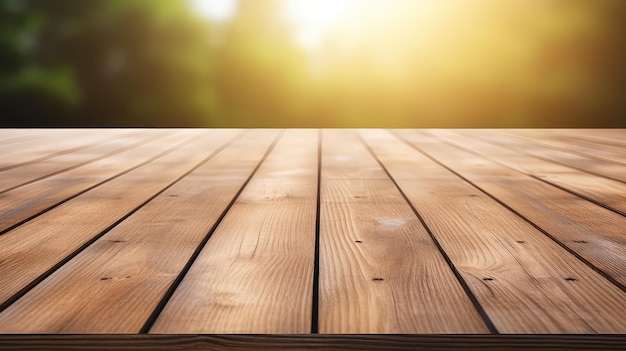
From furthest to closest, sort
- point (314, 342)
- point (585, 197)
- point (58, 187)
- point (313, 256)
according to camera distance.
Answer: point (58, 187) < point (585, 197) < point (313, 256) < point (314, 342)

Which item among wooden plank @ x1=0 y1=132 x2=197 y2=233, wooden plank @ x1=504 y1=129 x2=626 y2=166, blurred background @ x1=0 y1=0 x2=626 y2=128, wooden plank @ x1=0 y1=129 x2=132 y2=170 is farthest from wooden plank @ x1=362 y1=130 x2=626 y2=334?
→ blurred background @ x1=0 y1=0 x2=626 y2=128

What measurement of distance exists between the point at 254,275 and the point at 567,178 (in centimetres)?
111

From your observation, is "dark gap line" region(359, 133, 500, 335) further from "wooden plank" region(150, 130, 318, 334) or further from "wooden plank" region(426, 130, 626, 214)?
"wooden plank" region(426, 130, 626, 214)

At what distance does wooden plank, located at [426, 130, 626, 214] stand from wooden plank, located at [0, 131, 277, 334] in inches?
29.0

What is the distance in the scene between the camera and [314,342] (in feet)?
2.04

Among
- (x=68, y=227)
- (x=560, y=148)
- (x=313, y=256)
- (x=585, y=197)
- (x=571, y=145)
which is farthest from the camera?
(x=571, y=145)

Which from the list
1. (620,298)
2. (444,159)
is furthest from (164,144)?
(620,298)

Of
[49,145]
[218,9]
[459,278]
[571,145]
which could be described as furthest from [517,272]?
[218,9]

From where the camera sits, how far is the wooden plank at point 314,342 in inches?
24.2

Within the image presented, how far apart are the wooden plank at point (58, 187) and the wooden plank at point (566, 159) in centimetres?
124

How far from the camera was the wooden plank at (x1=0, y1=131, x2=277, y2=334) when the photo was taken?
671 mm

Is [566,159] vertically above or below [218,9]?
below

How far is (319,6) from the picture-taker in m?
3.79

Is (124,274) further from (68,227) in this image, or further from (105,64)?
(105,64)
